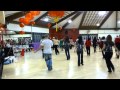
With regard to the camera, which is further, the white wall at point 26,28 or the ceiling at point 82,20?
the ceiling at point 82,20

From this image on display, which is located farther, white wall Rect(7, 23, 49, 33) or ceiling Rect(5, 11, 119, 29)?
ceiling Rect(5, 11, 119, 29)

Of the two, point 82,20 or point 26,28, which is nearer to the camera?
point 26,28

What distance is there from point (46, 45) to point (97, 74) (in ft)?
6.84

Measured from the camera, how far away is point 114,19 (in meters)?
30.0

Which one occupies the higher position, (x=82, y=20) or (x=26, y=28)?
(x=82, y=20)

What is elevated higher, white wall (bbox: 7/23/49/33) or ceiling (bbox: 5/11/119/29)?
ceiling (bbox: 5/11/119/29)
